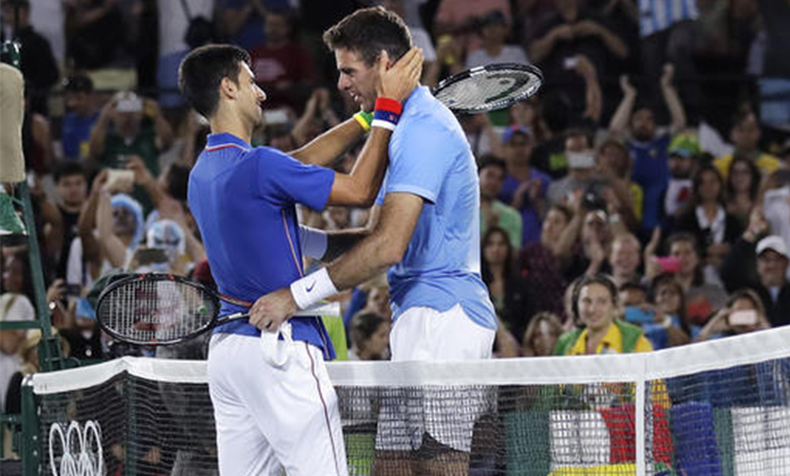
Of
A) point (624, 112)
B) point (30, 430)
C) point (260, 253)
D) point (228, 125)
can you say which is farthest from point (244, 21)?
point (260, 253)

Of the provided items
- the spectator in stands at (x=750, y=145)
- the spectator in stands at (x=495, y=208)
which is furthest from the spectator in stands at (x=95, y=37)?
the spectator in stands at (x=750, y=145)

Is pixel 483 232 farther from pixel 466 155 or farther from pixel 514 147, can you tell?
pixel 466 155

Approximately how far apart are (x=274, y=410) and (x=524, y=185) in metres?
7.30

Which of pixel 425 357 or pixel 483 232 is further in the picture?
pixel 483 232

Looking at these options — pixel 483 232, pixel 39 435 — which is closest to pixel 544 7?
pixel 483 232

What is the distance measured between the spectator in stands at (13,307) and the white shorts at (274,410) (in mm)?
4620

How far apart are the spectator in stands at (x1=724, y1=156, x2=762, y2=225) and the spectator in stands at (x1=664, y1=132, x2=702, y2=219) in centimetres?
35

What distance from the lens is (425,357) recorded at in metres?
5.46

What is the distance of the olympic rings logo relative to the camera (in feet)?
22.3

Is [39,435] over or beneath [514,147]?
beneath

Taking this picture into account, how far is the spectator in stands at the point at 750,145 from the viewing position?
42.7 feet

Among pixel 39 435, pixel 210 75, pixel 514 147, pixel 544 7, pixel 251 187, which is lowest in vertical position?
pixel 39 435

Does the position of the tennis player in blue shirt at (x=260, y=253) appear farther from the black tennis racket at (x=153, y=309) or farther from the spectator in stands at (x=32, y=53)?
the spectator in stands at (x=32, y=53)

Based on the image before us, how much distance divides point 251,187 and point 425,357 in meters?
0.91
